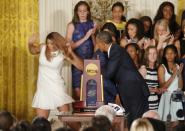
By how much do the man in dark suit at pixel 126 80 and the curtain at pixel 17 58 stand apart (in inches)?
116

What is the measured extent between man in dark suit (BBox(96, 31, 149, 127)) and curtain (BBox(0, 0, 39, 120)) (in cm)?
295

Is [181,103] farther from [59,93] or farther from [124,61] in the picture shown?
[59,93]

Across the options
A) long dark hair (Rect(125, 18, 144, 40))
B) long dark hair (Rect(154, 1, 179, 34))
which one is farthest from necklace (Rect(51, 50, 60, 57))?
long dark hair (Rect(154, 1, 179, 34))

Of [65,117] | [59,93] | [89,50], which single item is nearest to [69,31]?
[89,50]

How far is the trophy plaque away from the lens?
7715mm

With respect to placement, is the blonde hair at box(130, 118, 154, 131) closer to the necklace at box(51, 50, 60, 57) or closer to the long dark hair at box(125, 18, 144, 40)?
the necklace at box(51, 50, 60, 57)

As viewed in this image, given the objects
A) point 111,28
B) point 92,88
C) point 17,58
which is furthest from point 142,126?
point 17,58

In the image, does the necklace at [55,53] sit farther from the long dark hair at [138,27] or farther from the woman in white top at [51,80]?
the long dark hair at [138,27]

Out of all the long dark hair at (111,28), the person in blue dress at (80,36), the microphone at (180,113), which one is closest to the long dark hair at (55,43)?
the person in blue dress at (80,36)

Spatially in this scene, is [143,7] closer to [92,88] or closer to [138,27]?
[138,27]

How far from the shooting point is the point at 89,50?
966 centimetres

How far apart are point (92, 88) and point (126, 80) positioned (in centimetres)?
53

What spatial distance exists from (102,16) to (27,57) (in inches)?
55.5

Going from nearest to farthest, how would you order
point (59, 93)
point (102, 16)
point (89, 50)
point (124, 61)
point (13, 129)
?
1. point (13, 129)
2. point (124, 61)
3. point (59, 93)
4. point (89, 50)
5. point (102, 16)
